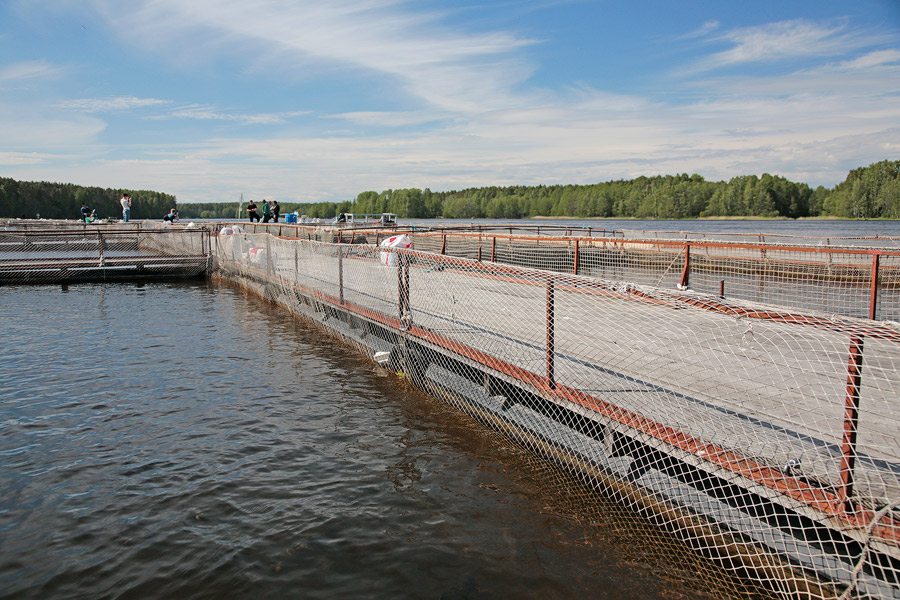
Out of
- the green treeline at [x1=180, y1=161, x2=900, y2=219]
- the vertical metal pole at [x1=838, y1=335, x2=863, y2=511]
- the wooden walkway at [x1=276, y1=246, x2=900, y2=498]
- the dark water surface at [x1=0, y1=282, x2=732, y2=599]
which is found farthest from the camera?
the green treeline at [x1=180, y1=161, x2=900, y2=219]

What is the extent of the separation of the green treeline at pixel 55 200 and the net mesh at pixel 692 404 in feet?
415

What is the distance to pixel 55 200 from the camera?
126 meters

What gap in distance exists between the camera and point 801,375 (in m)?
6.61

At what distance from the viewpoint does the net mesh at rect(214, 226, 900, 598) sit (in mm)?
3980

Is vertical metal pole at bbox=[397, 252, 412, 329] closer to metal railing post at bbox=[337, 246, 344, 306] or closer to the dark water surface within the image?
the dark water surface

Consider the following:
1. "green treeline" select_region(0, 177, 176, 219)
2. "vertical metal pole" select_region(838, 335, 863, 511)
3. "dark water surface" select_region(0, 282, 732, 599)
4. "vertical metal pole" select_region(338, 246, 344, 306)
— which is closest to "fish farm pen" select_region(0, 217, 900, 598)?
"vertical metal pole" select_region(838, 335, 863, 511)

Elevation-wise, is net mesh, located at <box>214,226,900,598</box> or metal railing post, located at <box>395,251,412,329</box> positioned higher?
metal railing post, located at <box>395,251,412,329</box>

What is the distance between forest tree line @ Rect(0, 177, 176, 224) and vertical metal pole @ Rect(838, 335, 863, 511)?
119100mm

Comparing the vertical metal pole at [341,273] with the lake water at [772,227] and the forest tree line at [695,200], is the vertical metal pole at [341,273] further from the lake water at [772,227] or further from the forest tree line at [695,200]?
the forest tree line at [695,200]

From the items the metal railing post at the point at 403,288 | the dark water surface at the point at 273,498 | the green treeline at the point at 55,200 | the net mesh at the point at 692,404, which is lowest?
the dark water surface at the point at 273,498

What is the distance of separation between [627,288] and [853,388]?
6.89ft

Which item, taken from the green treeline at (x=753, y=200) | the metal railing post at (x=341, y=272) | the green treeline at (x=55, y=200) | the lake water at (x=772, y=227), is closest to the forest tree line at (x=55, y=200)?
the green treeline at (x=55, y=200)

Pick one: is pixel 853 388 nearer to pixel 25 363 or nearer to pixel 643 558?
pixel 643 558

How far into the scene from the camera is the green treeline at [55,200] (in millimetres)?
114688
